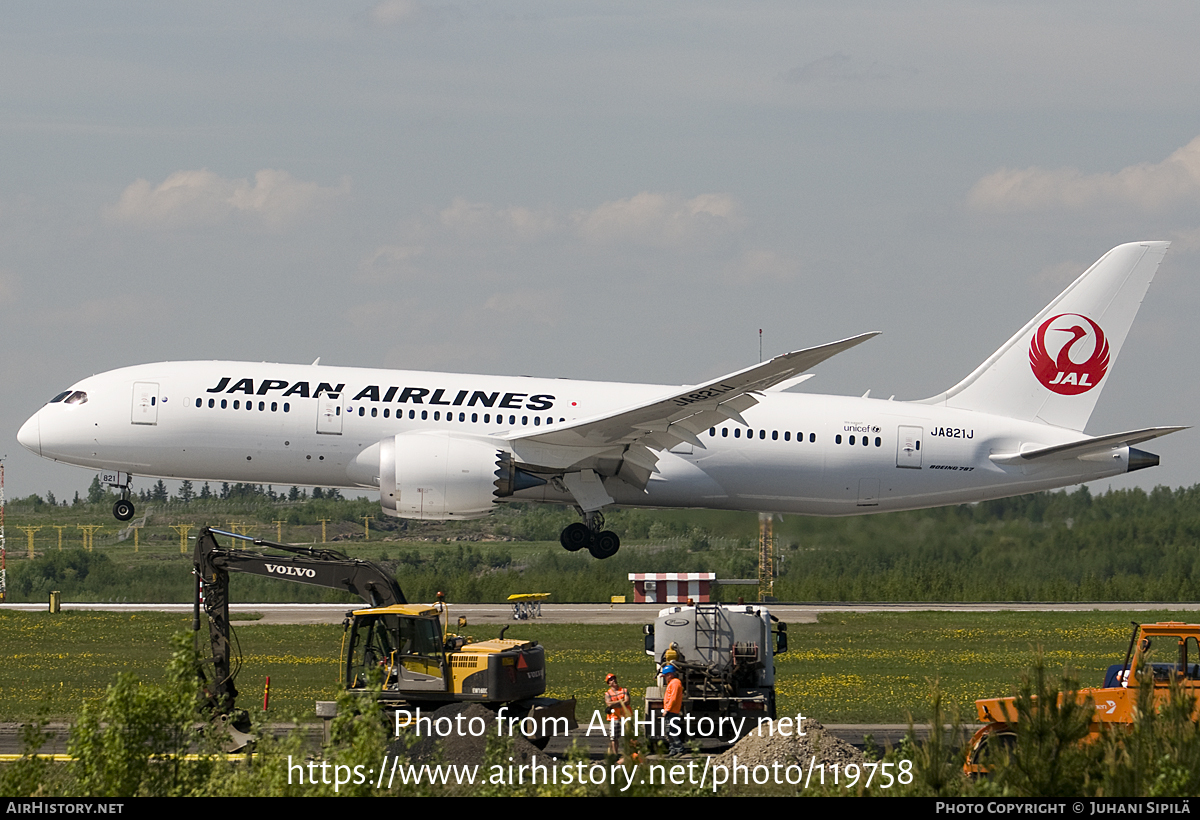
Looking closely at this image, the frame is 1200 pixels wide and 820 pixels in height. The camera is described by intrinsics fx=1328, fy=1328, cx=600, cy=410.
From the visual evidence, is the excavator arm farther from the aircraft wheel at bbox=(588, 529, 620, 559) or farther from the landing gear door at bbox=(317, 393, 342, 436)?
the aircraft wheel at bbox=(588, 529, 620, 559)

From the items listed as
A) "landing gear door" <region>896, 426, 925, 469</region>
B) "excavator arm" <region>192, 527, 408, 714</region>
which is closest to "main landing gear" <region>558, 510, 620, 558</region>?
"landing gear door" <region>896, 426, 925, 469</region>

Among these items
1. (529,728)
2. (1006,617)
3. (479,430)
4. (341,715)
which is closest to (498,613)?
(479,430)

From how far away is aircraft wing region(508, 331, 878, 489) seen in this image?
3089 cm

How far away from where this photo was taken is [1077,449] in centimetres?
3500

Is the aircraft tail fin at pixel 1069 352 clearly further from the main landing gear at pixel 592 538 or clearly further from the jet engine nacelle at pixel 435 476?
the jet engine nacelle at pixel 435 476

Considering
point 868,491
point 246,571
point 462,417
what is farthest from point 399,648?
point 868,491

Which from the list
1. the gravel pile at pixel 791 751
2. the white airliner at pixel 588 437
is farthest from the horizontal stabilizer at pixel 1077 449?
the gravel pile at pixel 791 751

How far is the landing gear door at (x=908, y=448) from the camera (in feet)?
116

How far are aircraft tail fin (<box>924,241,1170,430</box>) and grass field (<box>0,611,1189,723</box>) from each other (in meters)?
6.67

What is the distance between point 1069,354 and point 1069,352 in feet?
0.22

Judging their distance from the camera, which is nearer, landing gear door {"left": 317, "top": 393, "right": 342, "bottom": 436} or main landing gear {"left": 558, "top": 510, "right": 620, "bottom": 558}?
landing gear door {"left": 317, "top": 393, "right": 342, "bottom": 436}

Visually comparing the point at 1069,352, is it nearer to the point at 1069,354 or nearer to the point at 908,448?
the point at 1069,354

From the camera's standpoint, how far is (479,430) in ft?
110

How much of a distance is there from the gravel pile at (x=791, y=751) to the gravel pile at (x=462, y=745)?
2.60 metres
